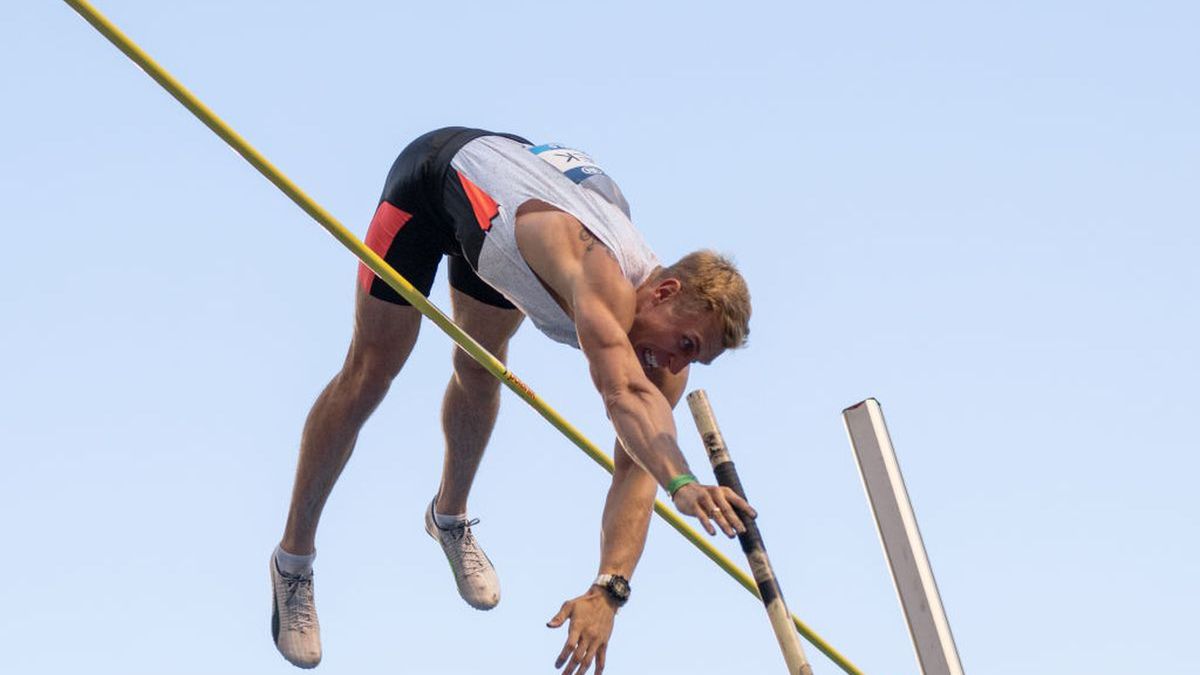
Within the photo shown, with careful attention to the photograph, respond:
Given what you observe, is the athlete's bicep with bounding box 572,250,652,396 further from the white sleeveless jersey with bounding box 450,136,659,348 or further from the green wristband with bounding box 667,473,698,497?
the green wristband with bounding box 667,473,698,497

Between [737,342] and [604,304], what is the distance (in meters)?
0.56

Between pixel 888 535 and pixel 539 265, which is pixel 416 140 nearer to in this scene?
pixel 539 265

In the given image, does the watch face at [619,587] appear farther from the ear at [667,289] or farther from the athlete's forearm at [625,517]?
the ear at [667,289]

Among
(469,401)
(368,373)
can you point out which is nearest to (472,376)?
(469,401)

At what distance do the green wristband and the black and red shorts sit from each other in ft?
5.20

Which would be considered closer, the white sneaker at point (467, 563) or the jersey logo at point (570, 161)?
the jersey logo at point (570, 161)

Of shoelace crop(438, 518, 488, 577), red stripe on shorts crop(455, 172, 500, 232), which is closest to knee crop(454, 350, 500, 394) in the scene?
shoelace crop(438, 518, 488, 577)

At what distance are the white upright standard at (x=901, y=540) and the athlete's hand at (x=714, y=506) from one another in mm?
368

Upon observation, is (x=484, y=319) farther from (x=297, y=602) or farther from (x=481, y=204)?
(x=297, y=602)

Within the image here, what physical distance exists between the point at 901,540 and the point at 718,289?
130 centimetres

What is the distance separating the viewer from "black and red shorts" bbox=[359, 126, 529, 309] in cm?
698

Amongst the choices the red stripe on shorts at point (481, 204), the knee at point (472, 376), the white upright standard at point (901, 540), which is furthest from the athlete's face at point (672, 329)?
the knee at point (472, 376)

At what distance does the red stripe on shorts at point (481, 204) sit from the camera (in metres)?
6.65

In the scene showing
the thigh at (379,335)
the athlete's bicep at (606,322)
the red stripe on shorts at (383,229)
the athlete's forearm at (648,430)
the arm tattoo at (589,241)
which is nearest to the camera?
the athlete's forearm at (648,430)
